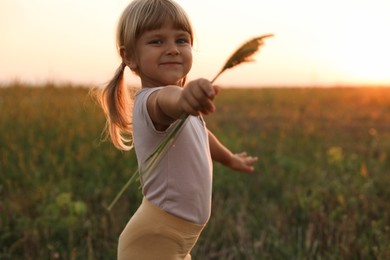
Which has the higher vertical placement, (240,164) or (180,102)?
(180,102)

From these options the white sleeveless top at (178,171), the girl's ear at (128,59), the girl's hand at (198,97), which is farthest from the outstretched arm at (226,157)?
the girl's hand at (198,97)

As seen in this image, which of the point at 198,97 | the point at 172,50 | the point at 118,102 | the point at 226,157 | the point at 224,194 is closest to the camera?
the point at 198,97

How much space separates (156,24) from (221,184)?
265 cm

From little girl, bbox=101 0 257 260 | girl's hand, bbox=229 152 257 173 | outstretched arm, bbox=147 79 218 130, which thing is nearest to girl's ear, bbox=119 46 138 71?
little girl, bbox=101 0 257 260

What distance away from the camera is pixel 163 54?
2129 millimetres

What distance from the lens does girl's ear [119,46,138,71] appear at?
227 centimetres

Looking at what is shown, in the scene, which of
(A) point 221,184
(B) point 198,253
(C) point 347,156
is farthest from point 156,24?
(C) point 347,156

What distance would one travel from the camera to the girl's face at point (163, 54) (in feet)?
6.97

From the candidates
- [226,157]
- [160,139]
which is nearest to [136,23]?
[160,139]

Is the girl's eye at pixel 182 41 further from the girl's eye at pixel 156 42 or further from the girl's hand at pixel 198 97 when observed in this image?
the girl's hand at pixel 198 97

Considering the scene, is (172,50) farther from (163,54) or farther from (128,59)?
→ (128,59)

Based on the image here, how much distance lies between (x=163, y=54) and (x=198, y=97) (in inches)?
24.2

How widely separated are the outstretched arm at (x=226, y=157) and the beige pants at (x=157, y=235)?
60cm

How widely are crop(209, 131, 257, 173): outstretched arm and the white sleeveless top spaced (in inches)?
20.9
